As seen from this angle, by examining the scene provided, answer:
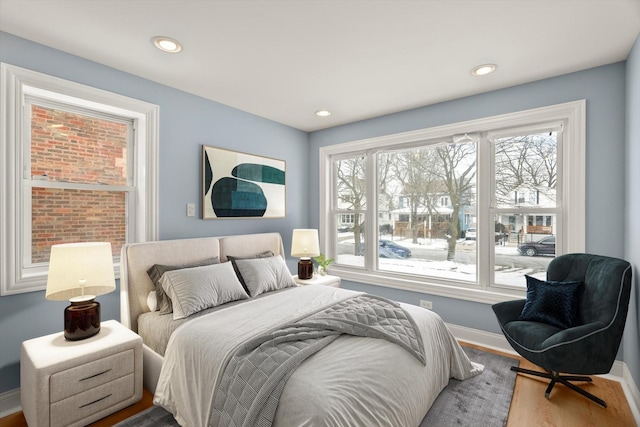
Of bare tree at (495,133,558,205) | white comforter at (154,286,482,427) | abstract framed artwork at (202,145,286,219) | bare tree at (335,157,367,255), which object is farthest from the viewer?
bare tree at (335,157,367,255)

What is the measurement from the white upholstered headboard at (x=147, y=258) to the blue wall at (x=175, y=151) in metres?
0.23

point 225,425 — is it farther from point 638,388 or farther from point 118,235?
point 638,388

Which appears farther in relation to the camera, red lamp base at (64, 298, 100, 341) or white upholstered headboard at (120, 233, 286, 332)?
white upholstered headboard at (120, 233, 286, 332)

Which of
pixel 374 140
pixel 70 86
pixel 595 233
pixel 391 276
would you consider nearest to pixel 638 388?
pixel 595 233

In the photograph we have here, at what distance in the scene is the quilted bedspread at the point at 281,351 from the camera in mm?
1396

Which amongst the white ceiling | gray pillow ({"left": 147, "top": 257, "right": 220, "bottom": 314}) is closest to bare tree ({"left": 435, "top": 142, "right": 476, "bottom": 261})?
the white ceiling

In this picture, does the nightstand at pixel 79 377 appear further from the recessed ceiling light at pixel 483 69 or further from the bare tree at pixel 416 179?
the recessed ceiling light at pixel 483 69

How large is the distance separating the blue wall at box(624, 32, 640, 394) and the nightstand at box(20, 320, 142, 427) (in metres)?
3.44

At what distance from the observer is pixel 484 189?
3158 mm

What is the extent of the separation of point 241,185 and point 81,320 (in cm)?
196

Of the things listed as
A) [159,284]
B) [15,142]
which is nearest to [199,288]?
[159,284]

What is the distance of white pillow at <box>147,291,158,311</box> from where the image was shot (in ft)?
8.08

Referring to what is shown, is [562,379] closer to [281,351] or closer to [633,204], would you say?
[633,204]

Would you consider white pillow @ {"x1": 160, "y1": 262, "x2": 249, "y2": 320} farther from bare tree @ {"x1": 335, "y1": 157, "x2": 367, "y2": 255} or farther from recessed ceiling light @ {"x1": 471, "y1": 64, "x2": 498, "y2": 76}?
recessed ceiling light @ {"x1": 471, "y1": 64, "x2": 498, "y2": 76}
